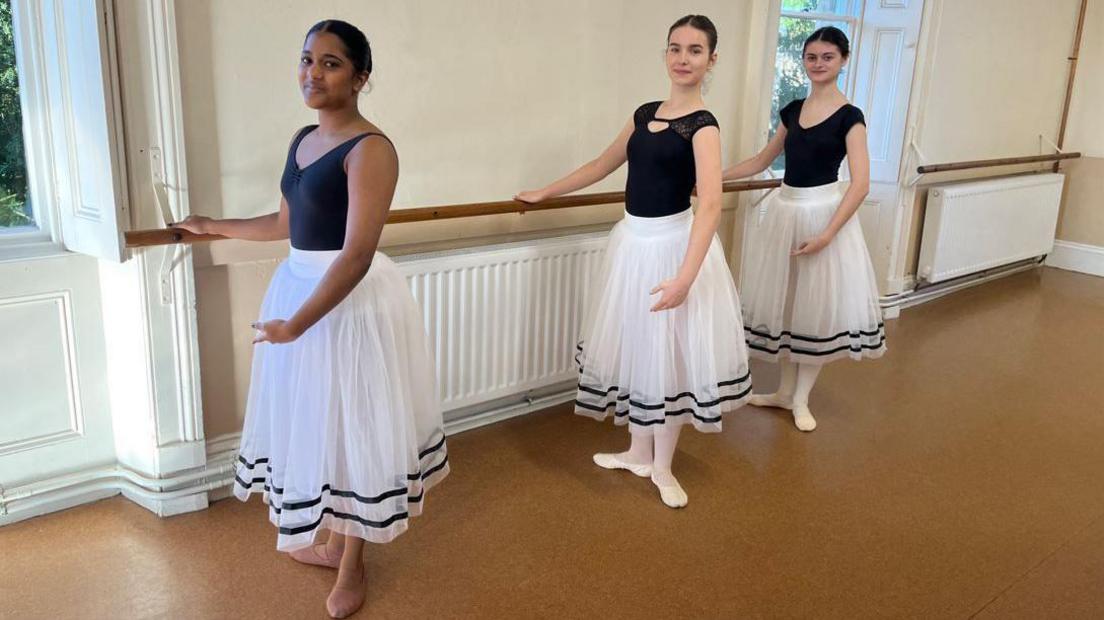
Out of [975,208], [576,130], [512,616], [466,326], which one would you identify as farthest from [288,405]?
[975,208]

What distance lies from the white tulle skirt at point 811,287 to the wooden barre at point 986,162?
189 centimetres

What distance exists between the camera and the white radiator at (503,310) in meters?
2.79

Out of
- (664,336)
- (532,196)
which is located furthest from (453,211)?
(664,336)

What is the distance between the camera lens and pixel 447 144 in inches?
110

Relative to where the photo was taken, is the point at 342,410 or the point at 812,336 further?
the point at 812,336

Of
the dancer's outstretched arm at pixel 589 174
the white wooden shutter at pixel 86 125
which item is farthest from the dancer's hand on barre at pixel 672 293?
the white wooden shutter at pixel 86 125

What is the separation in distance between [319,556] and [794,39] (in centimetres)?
344

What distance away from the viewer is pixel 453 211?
273 centimetres

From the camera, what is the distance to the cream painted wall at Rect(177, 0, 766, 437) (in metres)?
2.33

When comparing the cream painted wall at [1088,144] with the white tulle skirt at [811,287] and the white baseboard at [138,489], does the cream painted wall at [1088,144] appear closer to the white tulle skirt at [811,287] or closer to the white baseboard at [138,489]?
the white tulle skirt at [811,287]

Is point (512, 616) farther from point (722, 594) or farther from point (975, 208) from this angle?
point (975, 208)

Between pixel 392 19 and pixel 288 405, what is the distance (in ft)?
4.04

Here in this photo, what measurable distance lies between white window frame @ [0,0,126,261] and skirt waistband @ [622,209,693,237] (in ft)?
4.36

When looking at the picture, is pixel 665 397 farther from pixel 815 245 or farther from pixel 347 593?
pixel 347 593
